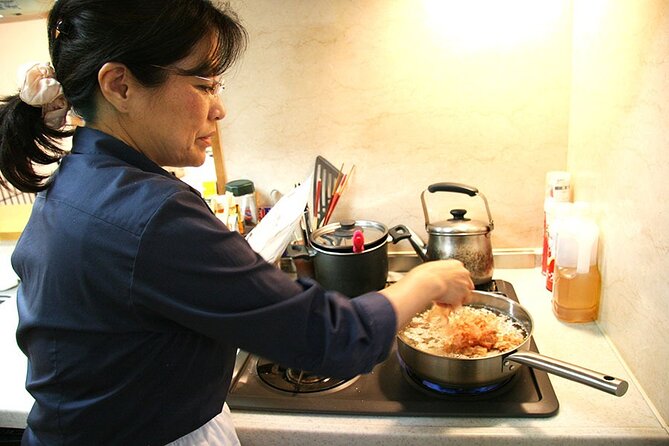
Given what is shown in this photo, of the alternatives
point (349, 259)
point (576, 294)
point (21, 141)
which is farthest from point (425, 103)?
point (21, 141)

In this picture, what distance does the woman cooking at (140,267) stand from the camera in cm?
56

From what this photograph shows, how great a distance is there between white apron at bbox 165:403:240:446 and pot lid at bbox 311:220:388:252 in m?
0.49

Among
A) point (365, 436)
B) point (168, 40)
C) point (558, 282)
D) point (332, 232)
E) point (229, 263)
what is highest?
point (168, 40)

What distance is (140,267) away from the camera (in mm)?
542

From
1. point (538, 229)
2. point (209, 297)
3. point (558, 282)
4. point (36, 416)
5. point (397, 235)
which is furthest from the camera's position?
point (538, 229)

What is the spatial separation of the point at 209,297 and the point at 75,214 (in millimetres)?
189

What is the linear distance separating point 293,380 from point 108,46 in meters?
0.66

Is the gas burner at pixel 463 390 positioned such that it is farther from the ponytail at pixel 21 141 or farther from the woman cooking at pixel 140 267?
the ponytail at pixel 21 141

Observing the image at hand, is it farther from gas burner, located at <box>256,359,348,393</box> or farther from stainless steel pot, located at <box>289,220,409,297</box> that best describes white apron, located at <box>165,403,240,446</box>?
stainless steel pot, located at <box>289,220,409,297</box>

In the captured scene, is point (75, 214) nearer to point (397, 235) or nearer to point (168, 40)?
point (168, 40)

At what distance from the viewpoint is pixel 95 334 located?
0.60 meters

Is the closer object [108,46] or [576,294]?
[108,46]

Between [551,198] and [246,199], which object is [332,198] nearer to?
[246,199]

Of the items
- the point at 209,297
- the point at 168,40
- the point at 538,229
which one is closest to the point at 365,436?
the point at 209,297
